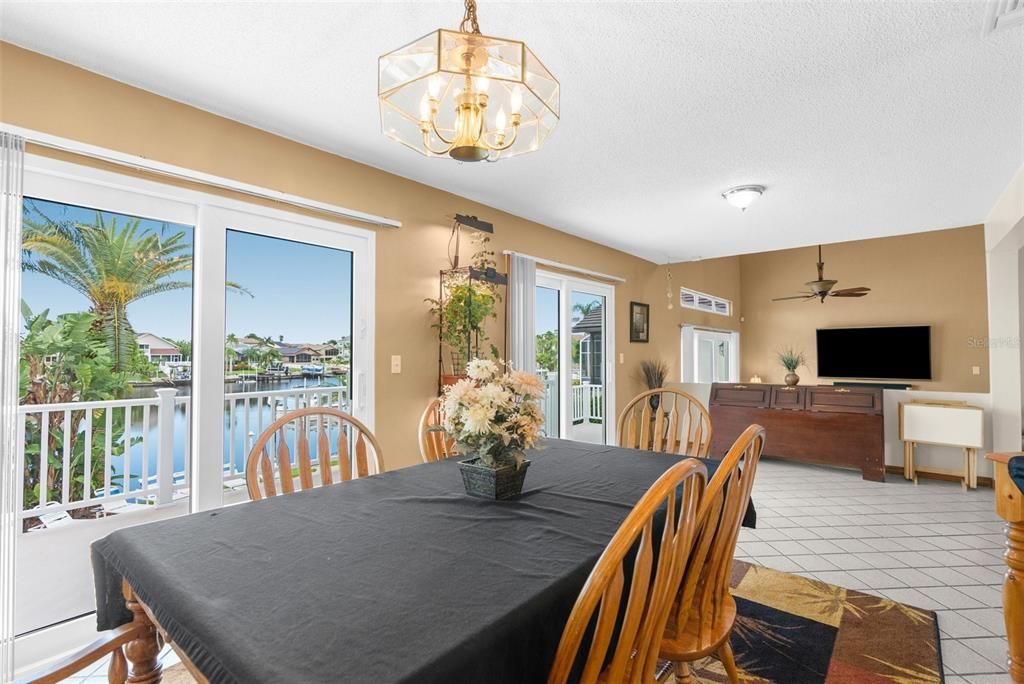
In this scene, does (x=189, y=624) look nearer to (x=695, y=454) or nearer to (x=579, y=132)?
(x=695, y=454)

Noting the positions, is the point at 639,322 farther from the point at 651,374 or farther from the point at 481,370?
the point at 481,370

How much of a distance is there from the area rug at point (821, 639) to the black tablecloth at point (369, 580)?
1025mm

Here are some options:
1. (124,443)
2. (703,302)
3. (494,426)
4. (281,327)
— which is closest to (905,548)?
(494,426)

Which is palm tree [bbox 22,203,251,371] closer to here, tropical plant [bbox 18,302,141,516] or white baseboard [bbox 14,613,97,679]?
tropical plant [bbox 18,302,141,516]

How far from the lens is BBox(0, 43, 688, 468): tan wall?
6.63 ft

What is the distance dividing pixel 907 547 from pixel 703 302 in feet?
17.4

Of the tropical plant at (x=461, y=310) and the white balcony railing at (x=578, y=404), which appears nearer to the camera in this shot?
the tropical plant at (x=461, y=310)

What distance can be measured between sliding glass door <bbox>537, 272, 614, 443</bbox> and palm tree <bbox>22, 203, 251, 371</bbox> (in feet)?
9.82

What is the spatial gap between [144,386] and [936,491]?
6384 mm

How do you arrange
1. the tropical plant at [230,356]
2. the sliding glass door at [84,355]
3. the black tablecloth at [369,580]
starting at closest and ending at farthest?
the black tablecloth at [369,580] < the sliding glass door at [84,355] < the tropical plant at [230,356]

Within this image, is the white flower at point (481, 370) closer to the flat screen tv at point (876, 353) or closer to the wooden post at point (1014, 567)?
the wooden post at point (1014, 567)

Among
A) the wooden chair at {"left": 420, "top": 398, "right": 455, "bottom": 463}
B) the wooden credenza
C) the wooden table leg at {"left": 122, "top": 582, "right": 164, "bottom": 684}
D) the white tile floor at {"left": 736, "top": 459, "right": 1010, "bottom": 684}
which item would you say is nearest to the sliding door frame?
the wooden chair at {"left": 420, "top": 398, "right": 455, "bottom": 463}

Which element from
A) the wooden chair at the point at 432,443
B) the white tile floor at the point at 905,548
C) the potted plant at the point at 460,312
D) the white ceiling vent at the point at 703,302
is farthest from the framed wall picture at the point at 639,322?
the wooden chair at the point at 432,443

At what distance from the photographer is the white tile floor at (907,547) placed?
2.21m
